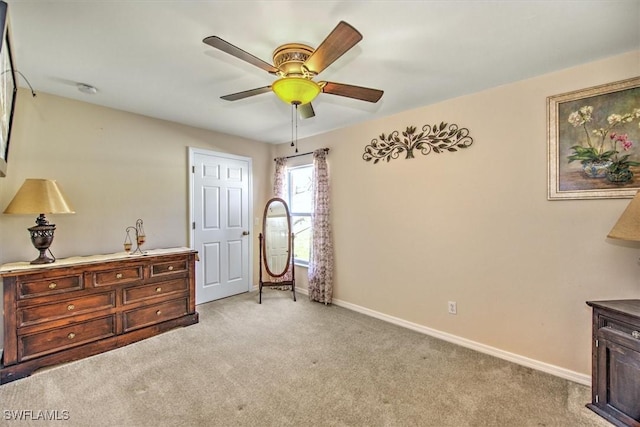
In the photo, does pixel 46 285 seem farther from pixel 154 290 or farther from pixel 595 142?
pixel 595 142

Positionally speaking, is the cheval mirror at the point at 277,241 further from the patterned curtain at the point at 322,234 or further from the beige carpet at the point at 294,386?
the beige carpet at the point at 294,386

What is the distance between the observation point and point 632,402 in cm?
160

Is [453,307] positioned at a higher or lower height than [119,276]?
lower

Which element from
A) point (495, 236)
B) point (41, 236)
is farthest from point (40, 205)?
point (495, 236)

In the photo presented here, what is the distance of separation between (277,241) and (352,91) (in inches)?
106

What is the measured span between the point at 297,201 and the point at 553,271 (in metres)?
3.19

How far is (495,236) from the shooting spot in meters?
2.47

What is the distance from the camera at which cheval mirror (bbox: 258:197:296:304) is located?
4090 mm

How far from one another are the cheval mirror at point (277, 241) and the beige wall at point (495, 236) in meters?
1.15

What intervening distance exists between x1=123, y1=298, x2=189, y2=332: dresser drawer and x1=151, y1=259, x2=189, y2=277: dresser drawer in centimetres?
32

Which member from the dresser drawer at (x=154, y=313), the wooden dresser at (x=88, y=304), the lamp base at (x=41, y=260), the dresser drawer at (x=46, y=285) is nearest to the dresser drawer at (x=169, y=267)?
the wooden dresser at (x=88, y=304)

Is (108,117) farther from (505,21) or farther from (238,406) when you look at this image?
(505,21)

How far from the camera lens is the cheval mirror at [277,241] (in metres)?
4.09

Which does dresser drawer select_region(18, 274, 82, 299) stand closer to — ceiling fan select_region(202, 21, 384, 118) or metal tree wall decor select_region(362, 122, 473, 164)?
ceiling fan select_region(202, 21, 384, 118)
